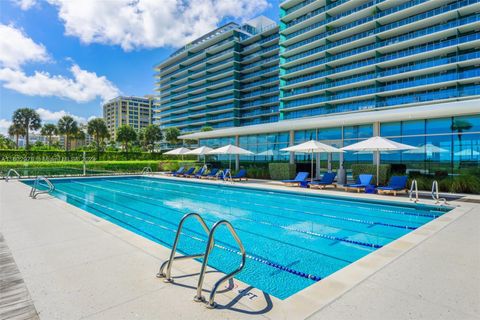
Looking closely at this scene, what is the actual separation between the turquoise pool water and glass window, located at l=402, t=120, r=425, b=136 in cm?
608

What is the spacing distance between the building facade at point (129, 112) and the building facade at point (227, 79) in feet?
177

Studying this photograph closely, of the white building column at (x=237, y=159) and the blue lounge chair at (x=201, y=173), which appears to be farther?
the white building column at (x=237, y=159)

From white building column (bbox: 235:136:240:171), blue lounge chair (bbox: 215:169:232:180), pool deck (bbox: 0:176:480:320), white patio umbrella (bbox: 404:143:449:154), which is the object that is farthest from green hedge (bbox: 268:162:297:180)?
pool deck (bbox: 0:176:480:320)

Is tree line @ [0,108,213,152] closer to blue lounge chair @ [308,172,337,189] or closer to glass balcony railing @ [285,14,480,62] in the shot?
glass balcony railing @ [285,14,480,62]

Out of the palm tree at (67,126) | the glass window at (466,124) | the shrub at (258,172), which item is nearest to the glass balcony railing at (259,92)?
the palm tree at (67,126)

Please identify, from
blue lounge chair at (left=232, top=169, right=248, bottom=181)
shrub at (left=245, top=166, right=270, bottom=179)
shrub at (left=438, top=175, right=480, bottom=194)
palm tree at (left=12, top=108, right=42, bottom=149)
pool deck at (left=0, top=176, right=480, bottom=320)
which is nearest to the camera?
pool deck at (left=0, top=176, right=480, bottom=320)

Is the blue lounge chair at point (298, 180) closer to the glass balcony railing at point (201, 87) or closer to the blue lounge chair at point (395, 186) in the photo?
the blue lounge chair at point (395, 186)

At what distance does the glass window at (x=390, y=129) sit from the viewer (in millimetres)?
14383

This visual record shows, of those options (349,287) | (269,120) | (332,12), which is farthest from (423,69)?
(349,287)

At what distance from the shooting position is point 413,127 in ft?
45.7

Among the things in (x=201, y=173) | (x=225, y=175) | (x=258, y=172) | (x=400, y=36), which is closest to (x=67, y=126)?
(x=201, y=173)

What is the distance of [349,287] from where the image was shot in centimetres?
319

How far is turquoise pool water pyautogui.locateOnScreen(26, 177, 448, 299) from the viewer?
4.67 metres

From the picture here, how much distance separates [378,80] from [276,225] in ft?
157
